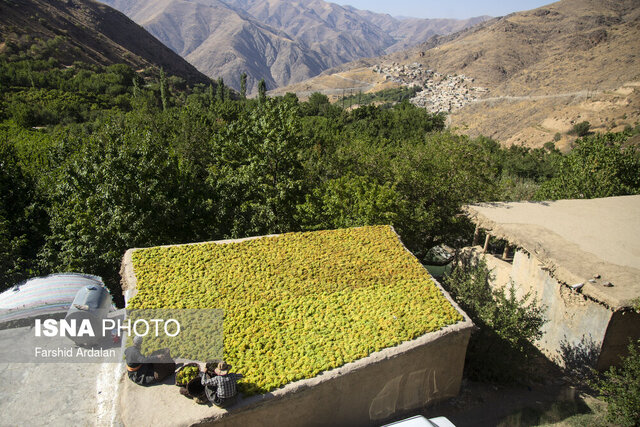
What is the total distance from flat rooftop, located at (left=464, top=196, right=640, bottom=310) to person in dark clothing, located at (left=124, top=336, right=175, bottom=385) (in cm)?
1133

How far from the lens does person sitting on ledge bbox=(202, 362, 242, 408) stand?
290 inches

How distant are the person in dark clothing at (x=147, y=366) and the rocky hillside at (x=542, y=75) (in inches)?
1133

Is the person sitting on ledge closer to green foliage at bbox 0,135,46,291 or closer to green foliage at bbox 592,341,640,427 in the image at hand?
green foliage at bbox 592,341,640,427

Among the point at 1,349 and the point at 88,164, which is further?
the point at 88,164

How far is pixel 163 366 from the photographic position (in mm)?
8117

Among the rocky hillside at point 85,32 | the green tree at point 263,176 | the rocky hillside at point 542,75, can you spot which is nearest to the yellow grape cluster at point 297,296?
the green tree at point 263,176

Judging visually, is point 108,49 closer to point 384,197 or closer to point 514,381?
point 384,197

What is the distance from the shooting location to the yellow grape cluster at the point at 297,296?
28.8ft

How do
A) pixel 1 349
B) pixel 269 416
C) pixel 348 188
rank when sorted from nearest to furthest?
pixel 269 416 → pixel 1 349 → pixel 348 188

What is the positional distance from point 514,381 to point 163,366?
9953 millimetres

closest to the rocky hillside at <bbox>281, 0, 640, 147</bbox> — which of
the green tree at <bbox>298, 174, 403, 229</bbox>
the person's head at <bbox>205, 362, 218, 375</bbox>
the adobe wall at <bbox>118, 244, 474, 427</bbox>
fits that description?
the green tree at <bbox>298, 174, 403, 229</bbox>

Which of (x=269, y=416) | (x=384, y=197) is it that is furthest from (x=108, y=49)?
(x=269, y=416)

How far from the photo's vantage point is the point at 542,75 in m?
98.1

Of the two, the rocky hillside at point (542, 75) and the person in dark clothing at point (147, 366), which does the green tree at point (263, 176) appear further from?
the rocky hillside at point (542, 75)
